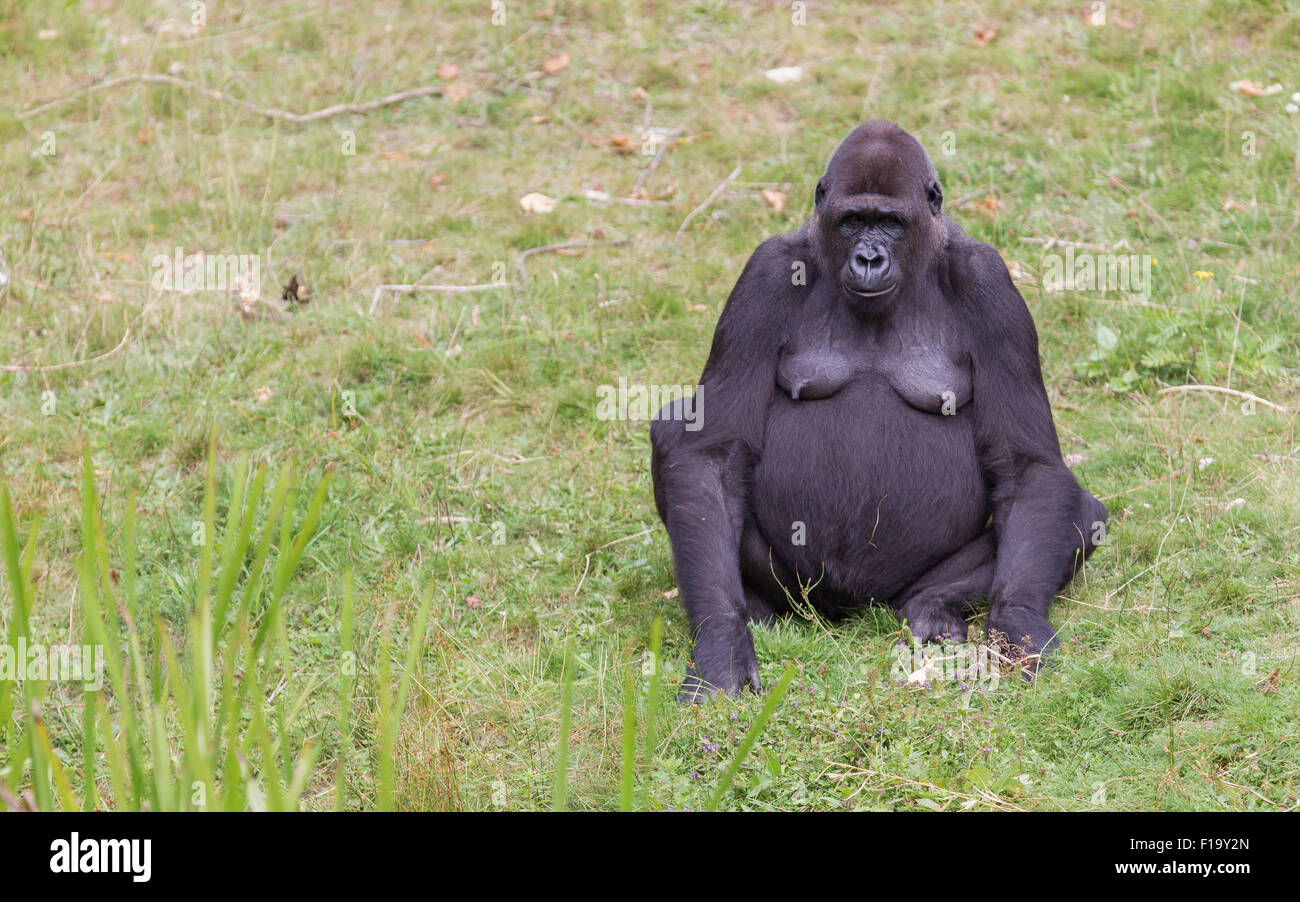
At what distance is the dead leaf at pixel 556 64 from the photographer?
1002 cm

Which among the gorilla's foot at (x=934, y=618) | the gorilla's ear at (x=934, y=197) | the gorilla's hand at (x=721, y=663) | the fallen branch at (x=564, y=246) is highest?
the fallen branch at (x=564, y=246)

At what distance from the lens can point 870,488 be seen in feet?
16.4

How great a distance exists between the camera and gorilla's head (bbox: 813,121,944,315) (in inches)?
188

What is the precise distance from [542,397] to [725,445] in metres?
1.98

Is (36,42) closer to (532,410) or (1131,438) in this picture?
(532,410)

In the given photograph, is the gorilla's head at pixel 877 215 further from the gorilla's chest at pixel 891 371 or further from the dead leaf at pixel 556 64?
the dead leaf at pixel 556 64

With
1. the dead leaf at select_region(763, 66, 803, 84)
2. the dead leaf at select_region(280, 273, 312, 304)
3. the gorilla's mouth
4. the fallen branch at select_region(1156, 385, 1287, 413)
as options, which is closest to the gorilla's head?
the gorilla's mouth

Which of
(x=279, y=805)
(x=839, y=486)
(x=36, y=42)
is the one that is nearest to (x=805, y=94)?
(x=839, y=486)

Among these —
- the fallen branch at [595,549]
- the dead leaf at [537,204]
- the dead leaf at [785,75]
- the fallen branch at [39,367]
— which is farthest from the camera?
the dead leaf at [785,75]

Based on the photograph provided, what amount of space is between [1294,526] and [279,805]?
173 inches

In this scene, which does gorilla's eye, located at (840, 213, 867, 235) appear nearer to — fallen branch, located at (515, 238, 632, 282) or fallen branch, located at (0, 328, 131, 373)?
fallen branch, located at (515, 238, 632, 282)

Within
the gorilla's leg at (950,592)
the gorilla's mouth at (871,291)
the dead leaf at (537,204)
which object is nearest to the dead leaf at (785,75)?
the dead leaf at (537,204)

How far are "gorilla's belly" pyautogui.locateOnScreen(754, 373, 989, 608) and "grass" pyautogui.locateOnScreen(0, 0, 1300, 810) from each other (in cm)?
23

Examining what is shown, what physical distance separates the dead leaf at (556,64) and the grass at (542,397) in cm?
8
